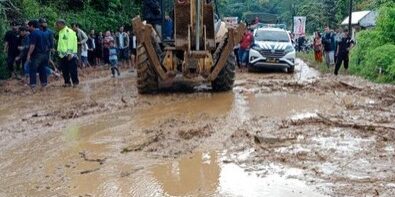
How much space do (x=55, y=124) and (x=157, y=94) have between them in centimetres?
386

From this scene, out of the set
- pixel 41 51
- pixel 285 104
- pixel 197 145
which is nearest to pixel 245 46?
pixel 41 51

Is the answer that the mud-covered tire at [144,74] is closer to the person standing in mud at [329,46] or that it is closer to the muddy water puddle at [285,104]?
the muddy water puddle at [285,104]

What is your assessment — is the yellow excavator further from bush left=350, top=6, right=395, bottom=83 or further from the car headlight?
the car headlight

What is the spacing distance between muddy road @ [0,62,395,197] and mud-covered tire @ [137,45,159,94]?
425 mm

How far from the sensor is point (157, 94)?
12.5 metres

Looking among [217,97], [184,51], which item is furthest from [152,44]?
[217,97]

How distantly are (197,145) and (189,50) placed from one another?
15.9 feet

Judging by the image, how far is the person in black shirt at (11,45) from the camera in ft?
47.5

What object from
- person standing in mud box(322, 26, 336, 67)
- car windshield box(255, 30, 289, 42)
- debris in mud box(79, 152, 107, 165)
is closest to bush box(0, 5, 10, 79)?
car windshield box(255, 30, 289, 42)

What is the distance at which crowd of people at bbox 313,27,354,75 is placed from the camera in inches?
684

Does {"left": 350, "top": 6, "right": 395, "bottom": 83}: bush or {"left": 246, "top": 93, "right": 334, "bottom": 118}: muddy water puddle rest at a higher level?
{"left": 350, "top": 6, "right": 395, "bottom": 83}: bush

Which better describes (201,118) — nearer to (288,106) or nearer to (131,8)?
(288,106)

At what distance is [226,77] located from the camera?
12867 millimetres

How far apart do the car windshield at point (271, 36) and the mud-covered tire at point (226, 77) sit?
704 centimetres
